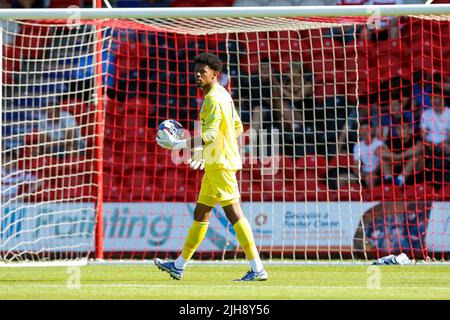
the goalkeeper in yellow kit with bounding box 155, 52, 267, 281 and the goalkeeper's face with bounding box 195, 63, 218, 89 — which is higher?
the goalkeeper's face with bounding box 195, 63, 218, 89

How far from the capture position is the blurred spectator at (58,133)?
1238cm

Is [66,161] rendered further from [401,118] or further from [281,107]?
[401,118]

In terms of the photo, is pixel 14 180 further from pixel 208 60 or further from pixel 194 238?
pixel 208 60

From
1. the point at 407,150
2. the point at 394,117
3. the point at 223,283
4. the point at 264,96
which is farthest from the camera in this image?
the point at 264,96

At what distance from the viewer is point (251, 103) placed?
41.1ft

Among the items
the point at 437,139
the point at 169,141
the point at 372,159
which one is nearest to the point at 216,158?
the point at 169,141

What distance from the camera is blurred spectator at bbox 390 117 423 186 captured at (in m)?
12.0

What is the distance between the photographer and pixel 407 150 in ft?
39.9

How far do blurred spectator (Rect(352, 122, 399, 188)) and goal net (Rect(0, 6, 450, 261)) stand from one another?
0.06ft

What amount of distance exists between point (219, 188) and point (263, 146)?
4.69m

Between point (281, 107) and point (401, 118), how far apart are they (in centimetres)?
138

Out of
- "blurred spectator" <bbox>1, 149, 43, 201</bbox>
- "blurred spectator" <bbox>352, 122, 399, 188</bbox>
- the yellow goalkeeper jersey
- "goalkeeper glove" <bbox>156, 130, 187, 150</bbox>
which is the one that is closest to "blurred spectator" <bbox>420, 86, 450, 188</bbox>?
"blurred spectator" <bbox>352, 122, 399, 188</bbox>

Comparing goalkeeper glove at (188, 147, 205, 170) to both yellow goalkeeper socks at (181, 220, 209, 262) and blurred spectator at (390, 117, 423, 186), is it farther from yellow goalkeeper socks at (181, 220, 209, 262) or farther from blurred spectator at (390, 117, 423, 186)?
blurred spectator at (390, 117, 423, 186)
